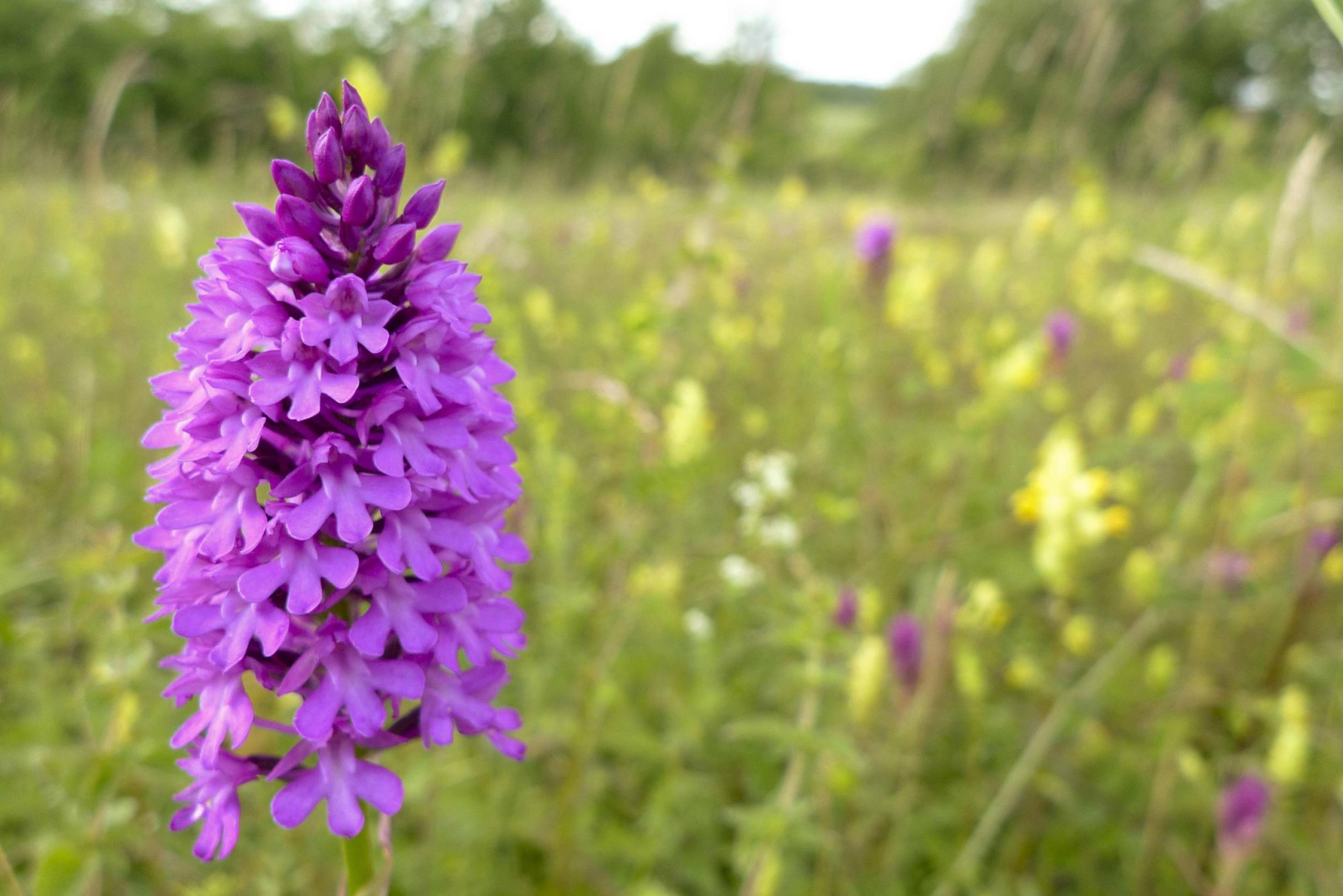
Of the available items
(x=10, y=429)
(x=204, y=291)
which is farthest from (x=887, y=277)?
(x=10, y=429)

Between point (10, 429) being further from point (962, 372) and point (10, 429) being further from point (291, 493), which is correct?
point (962, 372)

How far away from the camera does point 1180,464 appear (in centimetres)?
498

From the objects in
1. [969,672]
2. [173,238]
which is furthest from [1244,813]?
[173,238]

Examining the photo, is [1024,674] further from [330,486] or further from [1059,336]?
[330,486]

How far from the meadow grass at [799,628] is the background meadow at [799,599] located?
0.02 m

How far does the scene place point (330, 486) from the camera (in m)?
0.92

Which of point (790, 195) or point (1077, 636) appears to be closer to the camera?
point (1077, 636)

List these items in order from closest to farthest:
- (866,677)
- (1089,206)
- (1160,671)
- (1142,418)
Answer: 1. (866,677)
2. (1160,671)
3. (1142,418)
4. (1089,206)

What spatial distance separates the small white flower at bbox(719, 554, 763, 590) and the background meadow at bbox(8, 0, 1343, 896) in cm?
3

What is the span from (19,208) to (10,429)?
174 inches

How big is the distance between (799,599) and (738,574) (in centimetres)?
50

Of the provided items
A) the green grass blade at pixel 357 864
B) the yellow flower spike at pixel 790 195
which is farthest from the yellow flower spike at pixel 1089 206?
the green grass blade at pixel 357 864

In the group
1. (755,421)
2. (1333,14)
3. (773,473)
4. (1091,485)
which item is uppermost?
(1333,14)

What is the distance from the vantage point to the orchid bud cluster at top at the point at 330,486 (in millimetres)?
912
